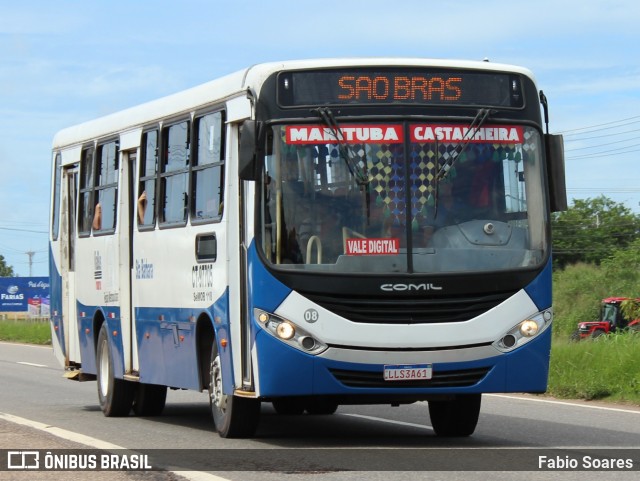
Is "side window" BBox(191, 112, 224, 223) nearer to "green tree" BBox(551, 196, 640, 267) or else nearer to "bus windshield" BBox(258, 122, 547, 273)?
"bus windshield" BBox(258, 122, 547, 273)

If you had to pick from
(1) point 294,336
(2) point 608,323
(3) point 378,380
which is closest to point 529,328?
(3) point 378,380

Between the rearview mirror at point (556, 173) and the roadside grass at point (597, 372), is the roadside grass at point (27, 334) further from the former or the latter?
the rearview mirror at point (556, 173)

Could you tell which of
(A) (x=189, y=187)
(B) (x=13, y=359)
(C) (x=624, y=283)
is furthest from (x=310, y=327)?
(C) (x=624, y=283)

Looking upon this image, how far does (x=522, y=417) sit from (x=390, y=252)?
4.89 meters

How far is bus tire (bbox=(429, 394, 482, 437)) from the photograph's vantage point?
44.8ft

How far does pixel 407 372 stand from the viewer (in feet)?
39.5

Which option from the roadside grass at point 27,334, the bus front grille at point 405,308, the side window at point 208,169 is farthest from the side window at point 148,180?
the roadside grass at point 27,334

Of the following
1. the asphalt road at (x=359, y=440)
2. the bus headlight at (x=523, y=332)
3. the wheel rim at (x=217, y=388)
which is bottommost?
the asphalt road at (x=359, y=440)

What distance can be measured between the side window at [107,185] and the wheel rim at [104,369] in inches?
54.9

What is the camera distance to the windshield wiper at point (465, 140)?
40.4 feet

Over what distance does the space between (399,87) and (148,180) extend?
3968mm

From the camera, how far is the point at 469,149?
12391 millimetres

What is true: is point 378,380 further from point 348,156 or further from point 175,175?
point 175,175

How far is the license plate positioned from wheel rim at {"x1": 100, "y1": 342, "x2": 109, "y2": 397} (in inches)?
234
